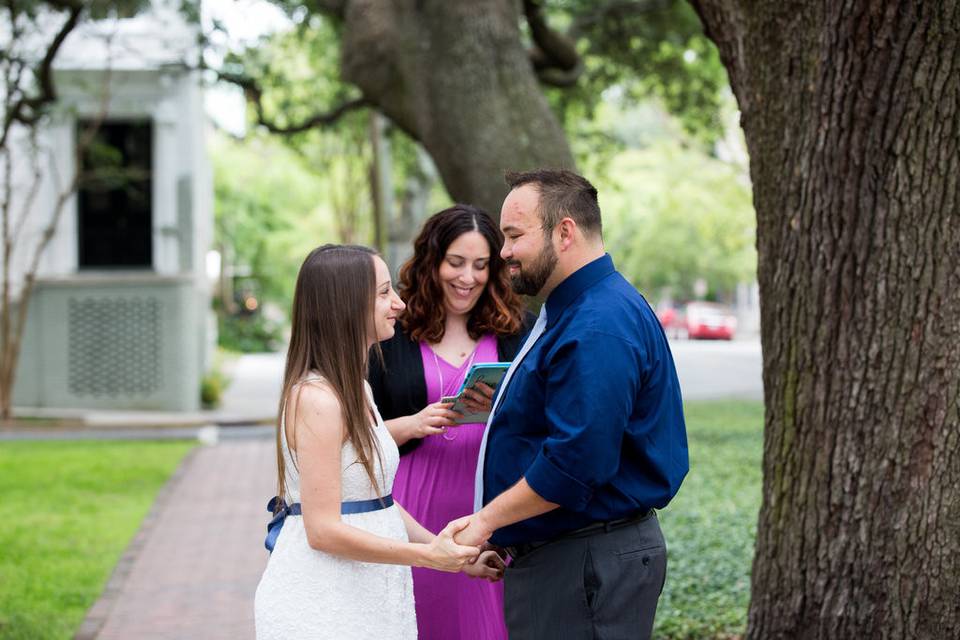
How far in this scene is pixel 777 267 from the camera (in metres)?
5.08

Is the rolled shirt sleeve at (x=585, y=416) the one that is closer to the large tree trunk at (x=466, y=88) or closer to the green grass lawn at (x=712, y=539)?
the green grass lawn at (x=712, y=539)

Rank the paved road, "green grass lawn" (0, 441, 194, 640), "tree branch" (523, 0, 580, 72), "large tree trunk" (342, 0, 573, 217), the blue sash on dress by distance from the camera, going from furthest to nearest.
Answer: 1. the paved road
2. "tree branch" (523, 0, 580, 72)
3. "large tree trunk" (342, 0, 573, 217)
4. "green grass lawn" (0, 441, 194, 640)
5. the blue sash on dress

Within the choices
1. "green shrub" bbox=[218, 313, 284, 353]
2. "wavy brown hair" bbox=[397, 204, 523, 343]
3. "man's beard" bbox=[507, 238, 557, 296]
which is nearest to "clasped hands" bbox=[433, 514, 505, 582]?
"man's beard" bbox=[507, 238, 557, 296]

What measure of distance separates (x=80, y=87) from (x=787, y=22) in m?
17.1

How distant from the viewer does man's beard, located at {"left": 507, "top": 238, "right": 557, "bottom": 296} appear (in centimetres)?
335

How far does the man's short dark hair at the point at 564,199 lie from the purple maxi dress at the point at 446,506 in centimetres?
120

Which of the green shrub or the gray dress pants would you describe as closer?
the gray dress pants

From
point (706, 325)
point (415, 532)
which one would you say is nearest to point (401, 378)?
point (415, 532)

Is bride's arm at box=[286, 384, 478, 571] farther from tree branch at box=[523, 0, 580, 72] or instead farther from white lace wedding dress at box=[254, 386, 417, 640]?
tree branch at box=[523, 0, 580, 72]

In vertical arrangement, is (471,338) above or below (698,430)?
above

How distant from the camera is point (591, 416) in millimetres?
3059

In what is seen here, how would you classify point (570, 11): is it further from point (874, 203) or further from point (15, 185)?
point (874, 203)

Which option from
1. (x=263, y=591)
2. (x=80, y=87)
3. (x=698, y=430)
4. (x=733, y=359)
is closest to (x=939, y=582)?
(x=263, y=591)

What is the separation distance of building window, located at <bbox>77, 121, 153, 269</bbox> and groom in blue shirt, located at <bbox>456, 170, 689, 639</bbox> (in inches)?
736
